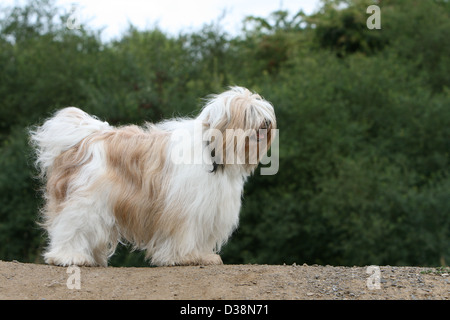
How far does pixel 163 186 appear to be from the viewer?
319 inches

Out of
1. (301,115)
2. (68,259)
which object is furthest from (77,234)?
(301,115)

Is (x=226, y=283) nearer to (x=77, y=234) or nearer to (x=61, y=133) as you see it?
(x=77, y=234)

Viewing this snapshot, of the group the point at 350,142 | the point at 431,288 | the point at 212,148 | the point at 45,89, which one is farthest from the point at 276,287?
the point at 45,89

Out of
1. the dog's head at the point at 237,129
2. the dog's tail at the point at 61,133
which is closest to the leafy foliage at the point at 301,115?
the dog's tail at the point at 61,133

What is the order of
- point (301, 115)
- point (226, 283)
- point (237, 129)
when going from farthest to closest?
point (301, 115) → point (237, 129) → point (226, 283)

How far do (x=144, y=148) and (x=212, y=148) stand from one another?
0.91 m

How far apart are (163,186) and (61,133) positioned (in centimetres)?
157

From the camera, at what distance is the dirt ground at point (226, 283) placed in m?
6.43

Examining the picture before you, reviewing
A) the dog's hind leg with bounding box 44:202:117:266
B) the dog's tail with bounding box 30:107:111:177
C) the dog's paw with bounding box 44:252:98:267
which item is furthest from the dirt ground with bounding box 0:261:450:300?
the dog's tail with bounding box 30:107:111:177

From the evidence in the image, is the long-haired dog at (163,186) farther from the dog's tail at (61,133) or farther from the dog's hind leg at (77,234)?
Result: the dog's tail at (61,133)

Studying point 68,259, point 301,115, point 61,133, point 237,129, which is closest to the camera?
point 237,129

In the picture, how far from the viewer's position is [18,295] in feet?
21.2

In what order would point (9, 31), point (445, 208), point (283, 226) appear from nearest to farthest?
point (445, 208), point (283, 226), point (9, 31)

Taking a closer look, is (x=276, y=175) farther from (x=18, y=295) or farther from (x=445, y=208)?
(x=18, y=295)
